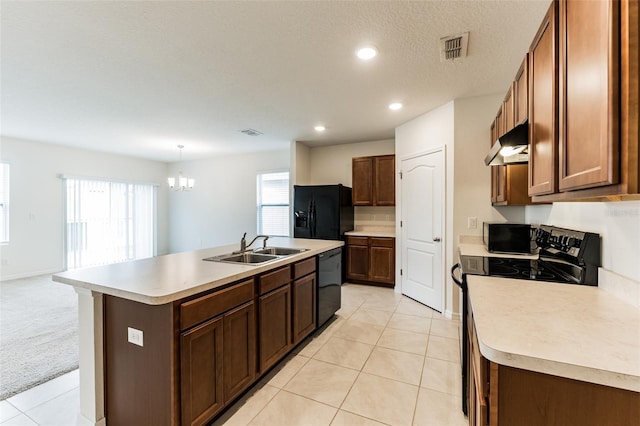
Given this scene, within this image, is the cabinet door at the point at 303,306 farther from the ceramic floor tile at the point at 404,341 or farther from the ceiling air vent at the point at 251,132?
A: the ceiling air vent at the point at 251,132

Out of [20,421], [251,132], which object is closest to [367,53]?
[251,132]

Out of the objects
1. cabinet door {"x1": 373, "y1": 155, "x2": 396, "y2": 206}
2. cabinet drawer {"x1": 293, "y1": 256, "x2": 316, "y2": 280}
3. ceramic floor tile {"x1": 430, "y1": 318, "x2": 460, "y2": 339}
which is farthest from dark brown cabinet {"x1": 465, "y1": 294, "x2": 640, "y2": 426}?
cabinet door {"x1": 373, "y1": 155, "x2": 396, "y2": 206}

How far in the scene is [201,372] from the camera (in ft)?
5.07

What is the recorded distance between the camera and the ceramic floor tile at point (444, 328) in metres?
2.86

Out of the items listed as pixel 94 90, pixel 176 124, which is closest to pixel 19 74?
pixel 94 90

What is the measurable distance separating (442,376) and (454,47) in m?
2.53

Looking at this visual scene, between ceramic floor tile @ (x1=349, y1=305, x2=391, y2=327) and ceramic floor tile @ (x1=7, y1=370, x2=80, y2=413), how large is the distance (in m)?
2.54

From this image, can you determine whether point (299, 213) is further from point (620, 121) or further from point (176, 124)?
point (620, 121)

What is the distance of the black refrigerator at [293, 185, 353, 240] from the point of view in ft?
15.3

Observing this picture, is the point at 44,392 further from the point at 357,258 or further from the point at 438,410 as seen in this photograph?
the point at 357,258

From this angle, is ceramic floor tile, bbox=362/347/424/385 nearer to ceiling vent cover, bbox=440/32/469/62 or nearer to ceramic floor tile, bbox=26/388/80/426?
ceramic floor tile, bbox=26/388/80/426

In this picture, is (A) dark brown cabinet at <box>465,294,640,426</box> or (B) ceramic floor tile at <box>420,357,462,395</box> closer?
(A) dark brown cabinet at <box>465,294,640,426</box>

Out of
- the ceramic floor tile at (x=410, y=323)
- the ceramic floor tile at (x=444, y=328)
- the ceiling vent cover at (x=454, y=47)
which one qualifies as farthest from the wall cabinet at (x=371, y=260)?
the ceiling vent cover at (x=454, y=47)

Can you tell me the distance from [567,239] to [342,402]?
1753mm
